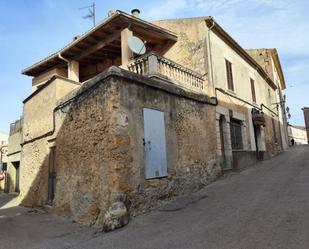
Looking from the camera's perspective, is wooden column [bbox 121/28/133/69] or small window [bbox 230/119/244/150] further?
small window [bbox 230/119/244/150]

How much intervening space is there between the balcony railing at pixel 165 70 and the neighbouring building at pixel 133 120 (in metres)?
0.04

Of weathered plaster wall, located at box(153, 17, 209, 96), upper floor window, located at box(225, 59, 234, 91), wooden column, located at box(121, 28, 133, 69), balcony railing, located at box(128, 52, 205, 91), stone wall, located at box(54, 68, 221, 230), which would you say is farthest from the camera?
upper floor window, located at box(225, 59, 234, 91)

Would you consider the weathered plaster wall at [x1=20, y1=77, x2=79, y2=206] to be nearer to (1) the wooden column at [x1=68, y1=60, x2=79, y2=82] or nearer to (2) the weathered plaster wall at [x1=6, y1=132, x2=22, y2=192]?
(1) the wooden column at [x1=68, y1=60, x2=79, y2=82]

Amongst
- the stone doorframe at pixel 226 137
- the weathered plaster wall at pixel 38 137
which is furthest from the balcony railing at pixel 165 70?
the weathered plaster wall at pixel 38 137

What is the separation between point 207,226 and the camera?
4.70m

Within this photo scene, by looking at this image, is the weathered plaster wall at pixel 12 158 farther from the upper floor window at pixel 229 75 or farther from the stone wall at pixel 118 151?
the upper floor window at pixel 229 75

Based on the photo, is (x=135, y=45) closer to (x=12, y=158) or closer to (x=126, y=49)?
(x=126, y=49)

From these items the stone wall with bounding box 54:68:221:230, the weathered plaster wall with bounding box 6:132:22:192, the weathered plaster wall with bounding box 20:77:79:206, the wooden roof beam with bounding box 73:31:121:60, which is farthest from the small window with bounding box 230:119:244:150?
the weathered plaster wall with bounding box 6:132:22:192

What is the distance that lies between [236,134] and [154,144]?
6443 mm

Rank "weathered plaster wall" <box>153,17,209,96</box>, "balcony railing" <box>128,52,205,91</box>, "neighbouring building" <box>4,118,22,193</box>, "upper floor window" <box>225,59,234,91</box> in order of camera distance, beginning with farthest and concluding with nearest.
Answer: "neighbouring building" <box>4,118,22,193</box> → "upper floor window" <box>225,59,234,91</box> → "weathered plaster wall" <box>153,17,209,96</box> → "balcony railing" <box>128,52,205,91</box>

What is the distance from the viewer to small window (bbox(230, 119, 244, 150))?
11289 millimetres

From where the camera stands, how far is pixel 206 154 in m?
8.66

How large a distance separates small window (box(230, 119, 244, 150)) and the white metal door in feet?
17.6

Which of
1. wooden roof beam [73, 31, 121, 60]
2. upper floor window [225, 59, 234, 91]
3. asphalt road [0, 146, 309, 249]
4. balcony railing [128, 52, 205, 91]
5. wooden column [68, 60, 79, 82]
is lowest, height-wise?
asphalt road [0, 146, 309, 249]
